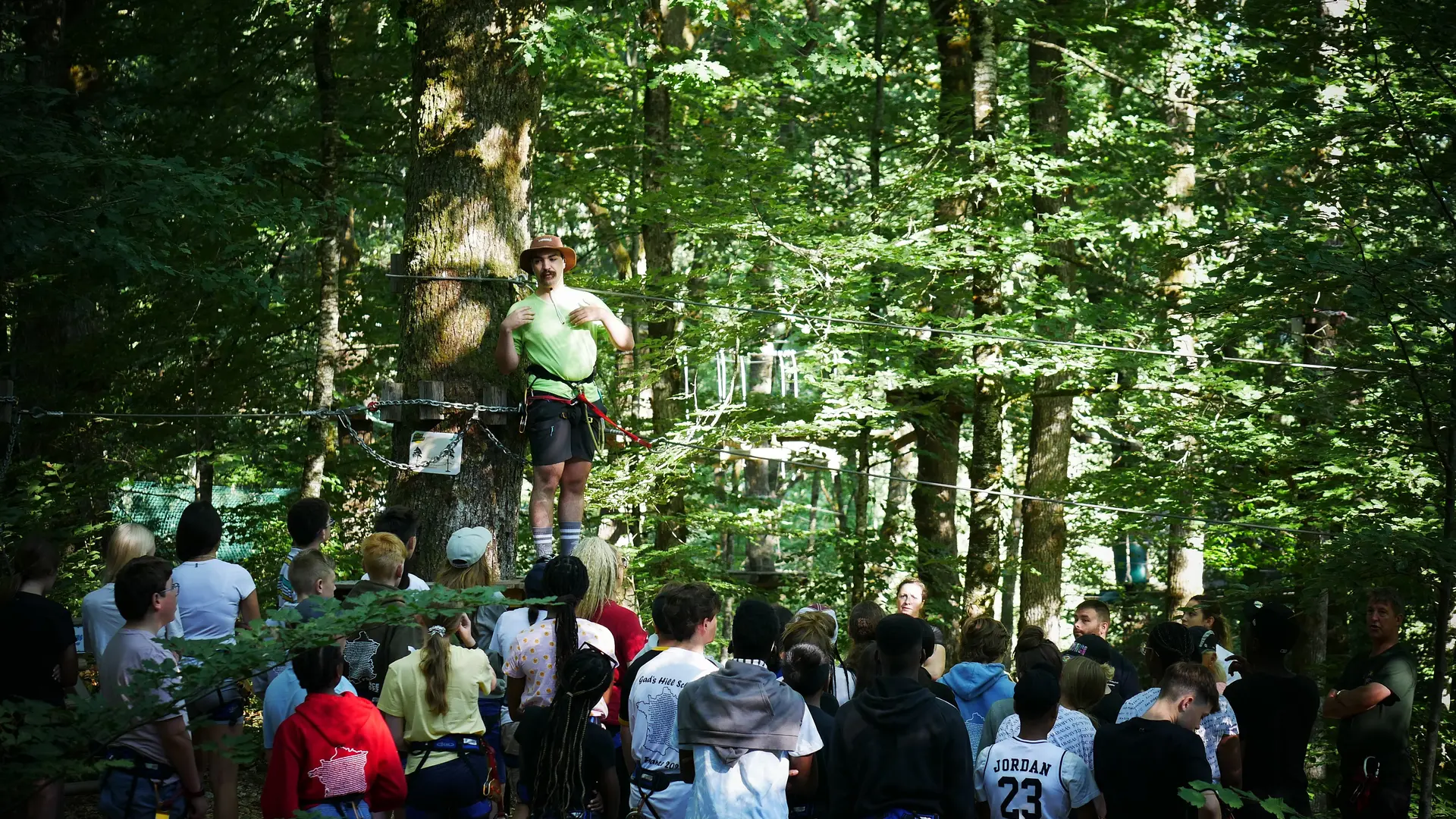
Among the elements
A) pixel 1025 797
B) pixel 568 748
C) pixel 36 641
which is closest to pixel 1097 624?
pixel 1025 797

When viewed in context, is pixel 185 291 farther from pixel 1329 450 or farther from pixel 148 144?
pixel 1329 450

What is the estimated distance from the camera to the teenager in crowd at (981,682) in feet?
16.3

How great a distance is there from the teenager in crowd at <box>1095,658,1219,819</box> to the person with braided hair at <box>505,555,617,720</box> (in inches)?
74.0

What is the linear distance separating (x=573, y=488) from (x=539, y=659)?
2.59 meters

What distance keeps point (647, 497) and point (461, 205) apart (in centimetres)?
455

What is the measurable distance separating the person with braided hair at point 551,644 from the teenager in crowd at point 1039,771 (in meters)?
1.52

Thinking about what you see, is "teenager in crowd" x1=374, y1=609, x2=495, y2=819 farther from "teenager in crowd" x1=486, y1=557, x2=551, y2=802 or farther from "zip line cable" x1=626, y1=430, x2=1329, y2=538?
"zip line cable" x1=626, y1=430, x2=1329, y2=538

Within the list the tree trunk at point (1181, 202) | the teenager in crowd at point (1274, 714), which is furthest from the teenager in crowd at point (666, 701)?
the tree trunk at point (1181, 202)

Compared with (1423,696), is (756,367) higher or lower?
higher

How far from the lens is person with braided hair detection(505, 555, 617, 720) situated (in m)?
4.21

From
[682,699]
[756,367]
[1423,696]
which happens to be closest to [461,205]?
[682,699]

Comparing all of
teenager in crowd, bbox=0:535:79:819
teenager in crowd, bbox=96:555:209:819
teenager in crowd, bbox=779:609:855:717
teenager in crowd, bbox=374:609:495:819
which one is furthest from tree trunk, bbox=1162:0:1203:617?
teenager in crowd, bbox=0:535:79:819

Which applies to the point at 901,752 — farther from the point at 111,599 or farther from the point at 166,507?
the point at 166,507

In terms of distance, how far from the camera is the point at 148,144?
940cm
